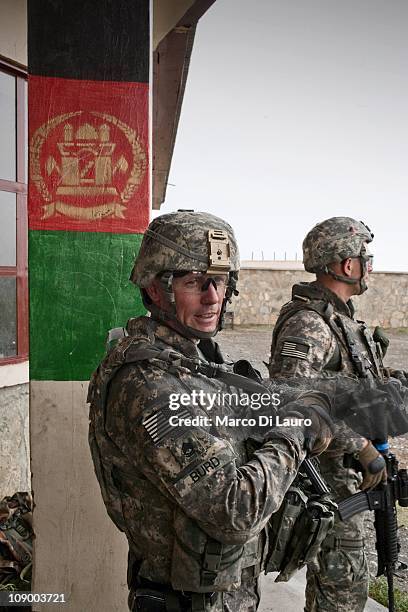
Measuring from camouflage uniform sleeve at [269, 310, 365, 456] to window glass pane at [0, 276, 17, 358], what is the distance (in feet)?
5.77

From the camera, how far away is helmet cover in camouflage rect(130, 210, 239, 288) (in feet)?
4.96

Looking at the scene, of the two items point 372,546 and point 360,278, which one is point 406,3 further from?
point 372,546

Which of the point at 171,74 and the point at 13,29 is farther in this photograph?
the point at 171,74

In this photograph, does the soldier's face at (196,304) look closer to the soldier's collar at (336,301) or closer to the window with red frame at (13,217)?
the soldier's collar at (336,301)

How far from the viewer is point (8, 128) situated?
3471 millimetres

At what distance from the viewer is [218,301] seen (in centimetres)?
155

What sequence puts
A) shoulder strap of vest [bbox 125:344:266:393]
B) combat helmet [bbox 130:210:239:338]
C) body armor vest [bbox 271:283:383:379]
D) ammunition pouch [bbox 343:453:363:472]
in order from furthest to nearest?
body armor vest [bbox 271:283:383:379] → ammunition pouch [bbox 343:453:363:472] → combat helmet [bbox 130:210:239:338] → shoulder strap of vest [bbox 125:344:266:393]

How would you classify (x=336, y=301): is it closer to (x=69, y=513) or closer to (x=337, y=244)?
(x=337, y=244)

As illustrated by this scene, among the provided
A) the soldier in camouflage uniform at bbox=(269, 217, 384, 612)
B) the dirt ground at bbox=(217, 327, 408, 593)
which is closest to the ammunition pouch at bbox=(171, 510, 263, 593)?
the soldier in camouflage uniform at bbox=(269, 217, 384, 612)

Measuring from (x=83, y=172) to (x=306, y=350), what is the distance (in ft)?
3.68

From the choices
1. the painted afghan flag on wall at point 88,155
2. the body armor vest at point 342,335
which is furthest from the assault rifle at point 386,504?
the painted afghan flag on wall at point 88,155

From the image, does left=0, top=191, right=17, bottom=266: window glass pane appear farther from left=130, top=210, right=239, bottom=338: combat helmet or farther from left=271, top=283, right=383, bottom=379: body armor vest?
left=130, top=210, right=239, bottom=338: combat helmet

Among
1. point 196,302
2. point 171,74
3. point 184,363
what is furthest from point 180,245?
point 171,74

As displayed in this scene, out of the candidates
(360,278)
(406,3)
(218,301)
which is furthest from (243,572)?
(406,3)
